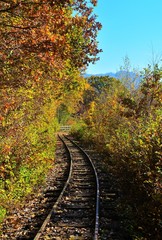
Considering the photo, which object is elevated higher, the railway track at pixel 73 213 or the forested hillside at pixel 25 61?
the forested hillside at pixel 25 61

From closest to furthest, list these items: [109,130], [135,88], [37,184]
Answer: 1. [37,184]
2. [135,88]
3. [109,130]

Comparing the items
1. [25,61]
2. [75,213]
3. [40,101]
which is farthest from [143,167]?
[40,101]

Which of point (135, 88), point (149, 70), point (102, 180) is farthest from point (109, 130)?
point (102, 180)

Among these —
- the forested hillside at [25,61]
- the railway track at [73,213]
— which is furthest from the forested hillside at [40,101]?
the railway track at [73,213]

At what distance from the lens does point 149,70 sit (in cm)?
1556

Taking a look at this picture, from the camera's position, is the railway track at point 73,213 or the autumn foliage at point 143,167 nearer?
the autumn foliage at point 143,167

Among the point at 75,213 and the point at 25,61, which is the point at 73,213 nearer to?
the point at 75,213

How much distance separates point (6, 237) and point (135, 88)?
12.7m

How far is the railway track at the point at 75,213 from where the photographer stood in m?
7.51

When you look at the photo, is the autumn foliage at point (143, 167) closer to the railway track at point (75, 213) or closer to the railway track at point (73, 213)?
the railway track at point (73, 213)

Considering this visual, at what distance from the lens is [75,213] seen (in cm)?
909

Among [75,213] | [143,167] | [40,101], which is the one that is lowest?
[75,213]

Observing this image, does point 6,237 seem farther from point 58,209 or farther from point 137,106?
point 137,106

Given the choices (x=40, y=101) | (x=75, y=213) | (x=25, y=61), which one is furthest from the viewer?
(x=40, y=101)
